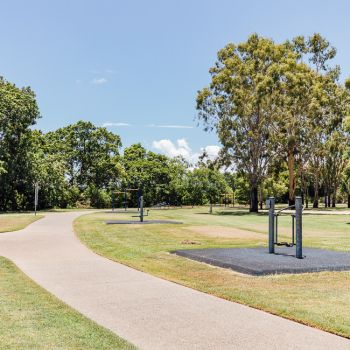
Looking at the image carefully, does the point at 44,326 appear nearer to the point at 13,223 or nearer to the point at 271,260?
the point at 271,260

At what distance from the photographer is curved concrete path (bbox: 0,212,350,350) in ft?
17.1

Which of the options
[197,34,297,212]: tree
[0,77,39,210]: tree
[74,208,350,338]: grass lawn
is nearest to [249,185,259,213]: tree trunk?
[197,34,297,212]: tree

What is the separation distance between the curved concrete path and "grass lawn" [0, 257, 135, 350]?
0.22 metres

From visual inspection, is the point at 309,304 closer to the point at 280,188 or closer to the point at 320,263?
the point at 320,263

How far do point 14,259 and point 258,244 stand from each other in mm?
7985

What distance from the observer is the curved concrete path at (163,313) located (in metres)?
5.22

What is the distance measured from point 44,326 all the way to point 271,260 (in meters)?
7.01

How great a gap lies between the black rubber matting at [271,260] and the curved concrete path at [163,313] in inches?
86.8

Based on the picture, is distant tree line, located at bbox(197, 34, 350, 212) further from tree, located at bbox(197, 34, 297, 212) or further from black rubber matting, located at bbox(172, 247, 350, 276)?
black rubber matting, located at bbox(172, 247, 350, 276)

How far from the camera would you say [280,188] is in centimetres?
7544

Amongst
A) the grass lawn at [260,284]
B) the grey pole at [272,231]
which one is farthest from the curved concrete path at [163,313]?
the grey pole at [272,231]

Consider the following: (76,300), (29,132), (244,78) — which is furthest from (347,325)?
(29,132)

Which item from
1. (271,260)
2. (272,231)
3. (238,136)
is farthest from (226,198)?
(271,260)

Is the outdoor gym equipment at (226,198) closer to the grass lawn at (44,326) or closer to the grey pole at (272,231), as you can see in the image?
the grey pole at (272,231)
